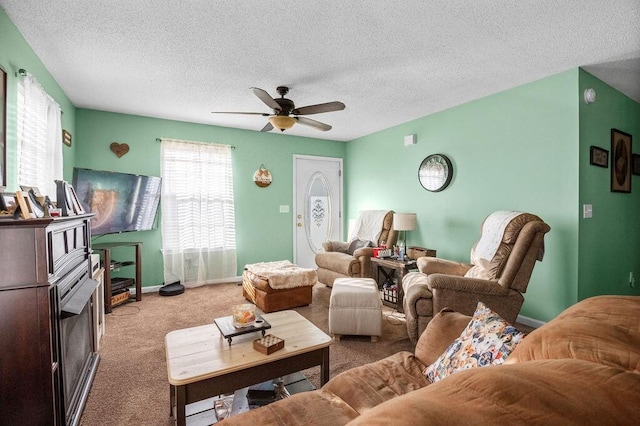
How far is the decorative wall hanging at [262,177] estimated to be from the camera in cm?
501

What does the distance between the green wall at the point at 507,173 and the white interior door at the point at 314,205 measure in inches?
52.0

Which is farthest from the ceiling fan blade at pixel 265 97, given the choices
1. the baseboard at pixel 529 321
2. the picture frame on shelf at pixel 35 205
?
the baseboard at pixel 529 321

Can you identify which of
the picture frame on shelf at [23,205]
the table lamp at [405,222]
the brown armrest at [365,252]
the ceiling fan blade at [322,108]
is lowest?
the brown armrest at [365,252]

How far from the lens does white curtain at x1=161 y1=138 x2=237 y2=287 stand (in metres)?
4.38

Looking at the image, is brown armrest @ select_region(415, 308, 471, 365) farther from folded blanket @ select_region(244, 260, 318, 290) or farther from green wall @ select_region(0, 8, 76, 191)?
green wall @ select_region(0, 8, 76, 191)

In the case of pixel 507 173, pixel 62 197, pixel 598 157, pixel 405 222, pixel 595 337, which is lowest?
pixel 595 337

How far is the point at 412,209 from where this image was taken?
4.48 metres

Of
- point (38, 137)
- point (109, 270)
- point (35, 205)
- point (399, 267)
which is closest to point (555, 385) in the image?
point (35, 205)

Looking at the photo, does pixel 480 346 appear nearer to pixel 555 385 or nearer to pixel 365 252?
pixel 555 385

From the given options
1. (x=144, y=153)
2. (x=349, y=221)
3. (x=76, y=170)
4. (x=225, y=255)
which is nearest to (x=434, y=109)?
(x=349, y=221)

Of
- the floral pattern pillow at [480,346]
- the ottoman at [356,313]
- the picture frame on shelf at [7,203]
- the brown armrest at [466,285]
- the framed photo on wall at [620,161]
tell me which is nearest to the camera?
the floral pattern pillow at [480,346]

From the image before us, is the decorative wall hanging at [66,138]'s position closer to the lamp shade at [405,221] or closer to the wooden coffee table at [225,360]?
the wooden coffee table at [225,360]

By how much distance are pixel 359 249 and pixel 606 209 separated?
265 cm

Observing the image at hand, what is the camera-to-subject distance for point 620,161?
3.26m
